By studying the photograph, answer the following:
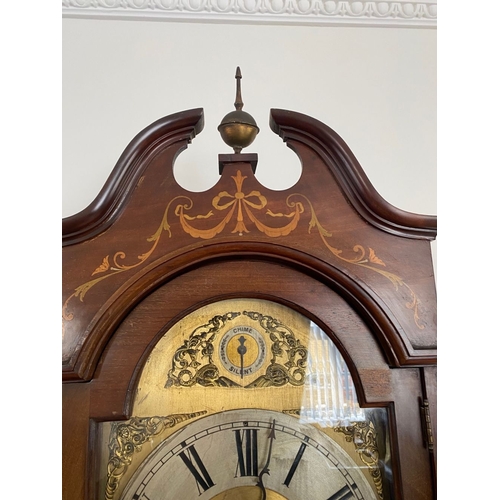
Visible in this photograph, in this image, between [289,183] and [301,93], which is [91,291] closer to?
[289,183]

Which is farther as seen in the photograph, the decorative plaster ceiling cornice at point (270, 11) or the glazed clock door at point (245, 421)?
the decorative plaster ceiling cornice at point (270, 11)

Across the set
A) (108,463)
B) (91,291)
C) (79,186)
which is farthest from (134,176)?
(79,186)

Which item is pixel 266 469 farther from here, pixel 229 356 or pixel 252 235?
pixel 252 235

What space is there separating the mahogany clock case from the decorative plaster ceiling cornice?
2.17 feet

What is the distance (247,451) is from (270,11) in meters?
0.99

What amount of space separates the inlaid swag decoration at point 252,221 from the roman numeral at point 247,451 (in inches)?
9.2

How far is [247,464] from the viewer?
2.12 ft

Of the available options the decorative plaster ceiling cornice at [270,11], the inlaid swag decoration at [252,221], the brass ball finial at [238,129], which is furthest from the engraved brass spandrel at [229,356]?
the decorative plaster ceiling cornice at [270,11]

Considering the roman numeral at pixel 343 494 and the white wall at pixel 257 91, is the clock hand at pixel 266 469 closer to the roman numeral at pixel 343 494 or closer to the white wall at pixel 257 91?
the roman numeral at pixel 343 494

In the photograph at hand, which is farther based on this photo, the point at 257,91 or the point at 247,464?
the point at 257,91

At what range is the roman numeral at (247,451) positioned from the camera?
65 centimetres

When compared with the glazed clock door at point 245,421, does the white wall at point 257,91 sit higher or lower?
higher

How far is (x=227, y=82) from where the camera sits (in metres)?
1.23

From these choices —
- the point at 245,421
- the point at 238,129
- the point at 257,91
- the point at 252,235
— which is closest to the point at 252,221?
the point at 252,235
